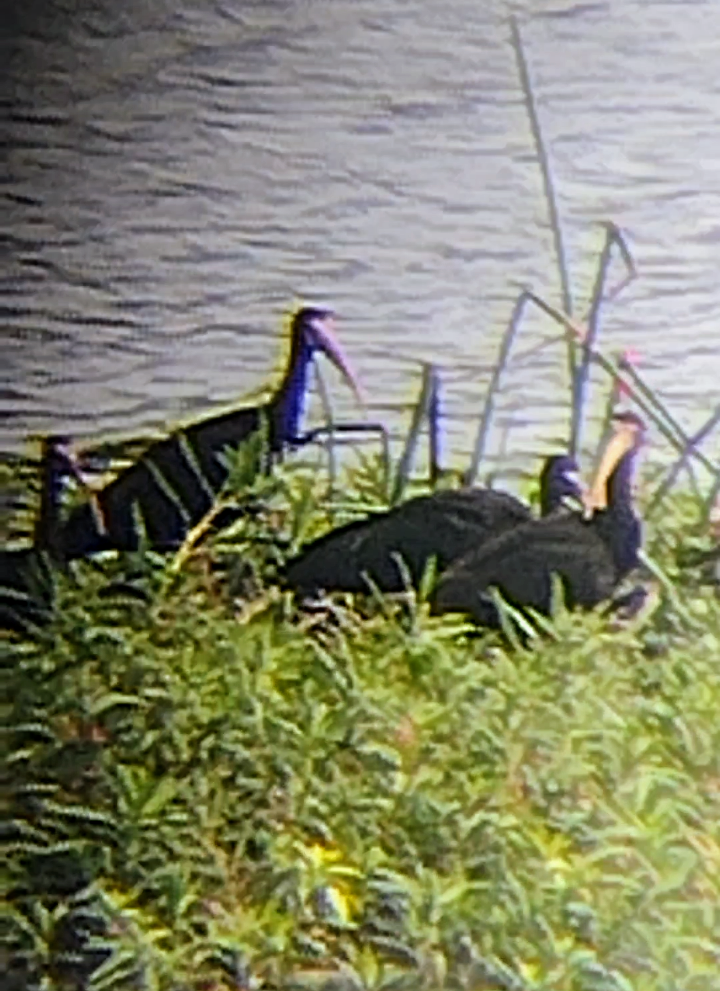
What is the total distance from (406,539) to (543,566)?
0.29 feet

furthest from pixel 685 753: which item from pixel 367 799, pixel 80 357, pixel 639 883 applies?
pixel 80 357

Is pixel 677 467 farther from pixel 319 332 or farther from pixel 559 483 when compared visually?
pixel 319 332

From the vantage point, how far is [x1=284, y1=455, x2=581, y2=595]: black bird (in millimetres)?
1610

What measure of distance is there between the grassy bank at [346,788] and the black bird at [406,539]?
18 millimetres

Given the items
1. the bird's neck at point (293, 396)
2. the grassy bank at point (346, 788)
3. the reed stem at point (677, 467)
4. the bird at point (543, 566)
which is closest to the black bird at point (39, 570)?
the grassy bank at point (346, 788)

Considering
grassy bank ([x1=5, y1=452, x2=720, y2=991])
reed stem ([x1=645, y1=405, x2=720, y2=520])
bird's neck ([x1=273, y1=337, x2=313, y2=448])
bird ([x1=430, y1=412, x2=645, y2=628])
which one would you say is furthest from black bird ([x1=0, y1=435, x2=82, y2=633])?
reed stem ([x1=645, y1=405, x2=720, y2=520])

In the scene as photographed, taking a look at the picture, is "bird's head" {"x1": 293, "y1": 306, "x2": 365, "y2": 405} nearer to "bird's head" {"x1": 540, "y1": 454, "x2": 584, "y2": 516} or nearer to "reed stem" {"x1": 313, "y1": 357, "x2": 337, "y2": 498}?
"reed stem" {"x1": 313, "y1": 357, "x2": 337, "y2": 498}

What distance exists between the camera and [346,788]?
159 centimetres

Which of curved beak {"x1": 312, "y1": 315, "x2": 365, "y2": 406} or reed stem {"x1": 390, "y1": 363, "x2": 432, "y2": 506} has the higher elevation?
curved beak {"x1": 312, "y1": 315, "x2": 365, "y2": 406}

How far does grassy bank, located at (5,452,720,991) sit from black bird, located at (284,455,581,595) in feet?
0.06

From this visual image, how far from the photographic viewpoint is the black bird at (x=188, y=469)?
5.30 feet

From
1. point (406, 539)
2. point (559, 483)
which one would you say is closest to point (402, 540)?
point (406, 539)

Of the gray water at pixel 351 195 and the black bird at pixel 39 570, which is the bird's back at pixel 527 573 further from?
the black bird at pixel 39 570

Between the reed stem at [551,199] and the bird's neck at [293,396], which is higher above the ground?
the reed stem at [551,199]
